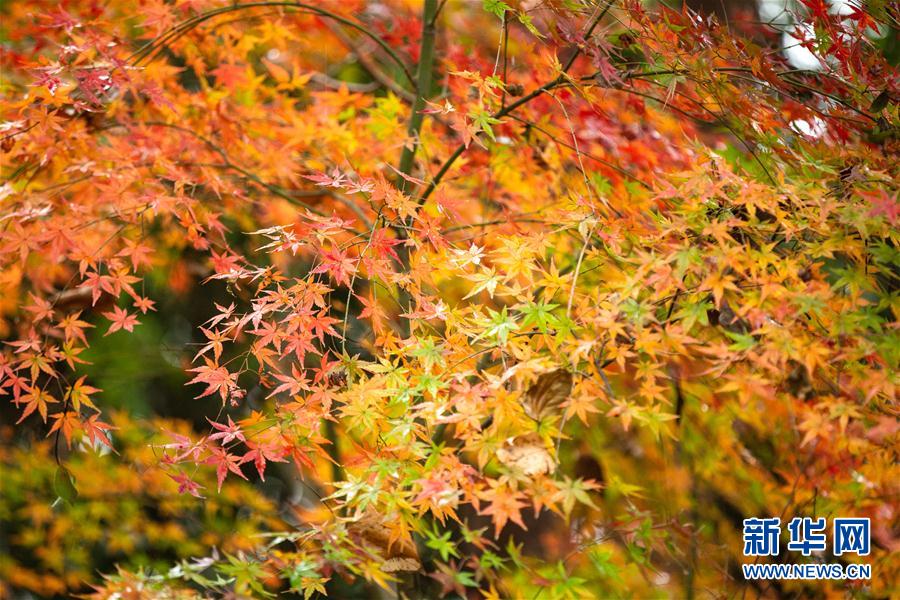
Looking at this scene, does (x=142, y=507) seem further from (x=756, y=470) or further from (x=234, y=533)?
(x=756, y=470)

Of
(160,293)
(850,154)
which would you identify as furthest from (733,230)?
(160,293)

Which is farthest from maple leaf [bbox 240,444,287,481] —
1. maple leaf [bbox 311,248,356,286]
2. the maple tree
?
maple leaf [bbox 311,248,356,286]

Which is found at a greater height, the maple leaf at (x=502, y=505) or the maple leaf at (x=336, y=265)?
the maple leaf at (x=336, y=265)

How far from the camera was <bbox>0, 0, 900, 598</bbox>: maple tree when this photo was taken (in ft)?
6.29

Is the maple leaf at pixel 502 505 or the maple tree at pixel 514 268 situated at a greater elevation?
the maple tree at pixel 514 268

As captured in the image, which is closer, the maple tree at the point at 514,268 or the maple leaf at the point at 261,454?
the maple tree at the point at 514,268

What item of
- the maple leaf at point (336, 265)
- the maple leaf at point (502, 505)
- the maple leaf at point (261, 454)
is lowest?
the maple leaf at point (502, 505)

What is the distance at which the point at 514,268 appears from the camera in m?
2.03

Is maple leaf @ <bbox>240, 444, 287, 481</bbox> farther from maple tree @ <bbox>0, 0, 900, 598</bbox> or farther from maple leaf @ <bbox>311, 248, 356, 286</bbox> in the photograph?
maple leaf @ <bbox>311, 248, 356, 286</bbox>

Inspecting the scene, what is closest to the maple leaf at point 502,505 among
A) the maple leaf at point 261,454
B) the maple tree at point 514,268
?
the maple tree at point 514,268

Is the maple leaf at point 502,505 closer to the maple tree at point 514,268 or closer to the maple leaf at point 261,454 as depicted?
the maple tree at point 514,268

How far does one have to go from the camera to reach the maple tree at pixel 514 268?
75.4 inches

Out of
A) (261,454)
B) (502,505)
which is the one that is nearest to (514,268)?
(502,505)

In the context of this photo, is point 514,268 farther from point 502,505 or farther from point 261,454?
point 261,454
